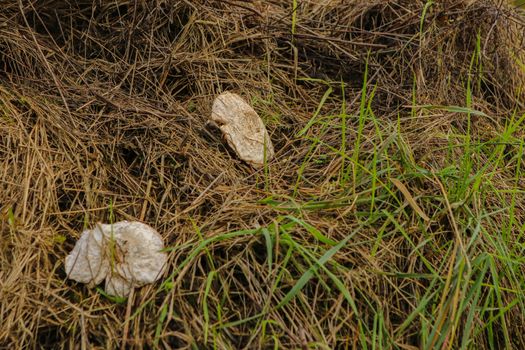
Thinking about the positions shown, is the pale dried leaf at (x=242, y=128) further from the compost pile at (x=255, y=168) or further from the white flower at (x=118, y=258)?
the white flower at (x=118, y=258)

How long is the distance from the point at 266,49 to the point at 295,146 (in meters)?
0.43

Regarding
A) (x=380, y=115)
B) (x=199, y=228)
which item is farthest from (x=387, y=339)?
(x=380, y=115)

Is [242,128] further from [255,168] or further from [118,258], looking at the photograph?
[118,258]

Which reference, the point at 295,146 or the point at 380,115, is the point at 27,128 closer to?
the point at 295,146

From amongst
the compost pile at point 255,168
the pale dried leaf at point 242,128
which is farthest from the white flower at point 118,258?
the pale dried leaf at point 242,128

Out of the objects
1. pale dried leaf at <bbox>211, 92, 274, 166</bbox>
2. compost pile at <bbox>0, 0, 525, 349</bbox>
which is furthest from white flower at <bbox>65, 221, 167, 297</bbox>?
pale dried leaf at <bbox>211, 92, 274, 166</bbox>

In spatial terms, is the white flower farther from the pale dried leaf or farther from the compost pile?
the pale dried leaf

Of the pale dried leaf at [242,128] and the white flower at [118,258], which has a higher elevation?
the pale dried leaf at [242,128]

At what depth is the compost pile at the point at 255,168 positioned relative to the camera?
57.2 inches

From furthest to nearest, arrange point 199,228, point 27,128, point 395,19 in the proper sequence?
point 395,19 < point 27,128 < point 199,228

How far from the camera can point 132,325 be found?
143 cm

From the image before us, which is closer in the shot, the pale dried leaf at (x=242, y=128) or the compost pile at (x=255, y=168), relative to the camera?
the compost pile at (x=255, y=168)

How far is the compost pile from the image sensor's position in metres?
1.45

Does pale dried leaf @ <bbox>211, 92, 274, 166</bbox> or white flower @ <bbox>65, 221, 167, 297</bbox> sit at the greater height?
pale dried leaf @ <bbox>211, 92, 274, 166</bbox>
